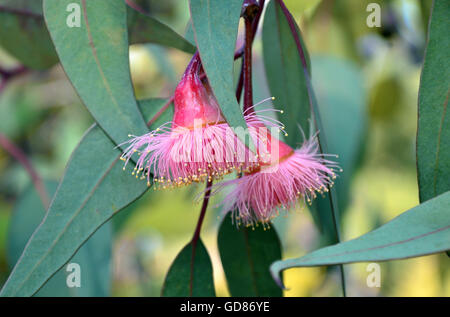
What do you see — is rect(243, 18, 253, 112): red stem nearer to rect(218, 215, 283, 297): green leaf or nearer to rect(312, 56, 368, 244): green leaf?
rect(218, 215, 283, 297): green leaf

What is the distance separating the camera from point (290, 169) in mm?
850

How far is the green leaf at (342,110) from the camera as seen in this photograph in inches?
53.0

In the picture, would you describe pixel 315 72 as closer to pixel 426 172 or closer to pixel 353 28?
pixel 353 28

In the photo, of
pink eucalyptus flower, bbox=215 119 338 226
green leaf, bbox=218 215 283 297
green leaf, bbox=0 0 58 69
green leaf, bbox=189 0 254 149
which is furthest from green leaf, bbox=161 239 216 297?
green leaf, bbox=0 0 58 69

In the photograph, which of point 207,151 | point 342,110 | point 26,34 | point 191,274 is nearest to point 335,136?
point 342,110

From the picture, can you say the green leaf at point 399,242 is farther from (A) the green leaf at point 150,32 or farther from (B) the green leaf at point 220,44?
(A) the green leaf at point 150,32

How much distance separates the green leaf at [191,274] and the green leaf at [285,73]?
0.29 m

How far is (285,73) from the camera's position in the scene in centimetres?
102

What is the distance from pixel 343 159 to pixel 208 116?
0.66 meters

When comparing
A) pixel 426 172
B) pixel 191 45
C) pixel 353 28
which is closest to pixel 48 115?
pixel 353 28

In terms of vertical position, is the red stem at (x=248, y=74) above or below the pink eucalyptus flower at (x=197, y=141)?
above

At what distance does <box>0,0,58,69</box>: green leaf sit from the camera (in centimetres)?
125

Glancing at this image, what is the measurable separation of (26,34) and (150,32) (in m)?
0.46

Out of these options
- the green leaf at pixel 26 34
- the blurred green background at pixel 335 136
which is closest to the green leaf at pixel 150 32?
the green leaf at pixel 26 34
